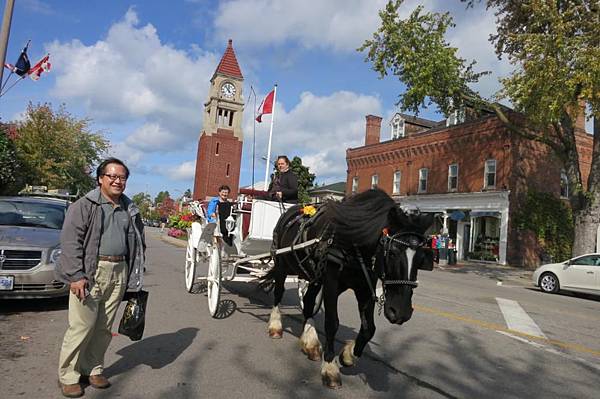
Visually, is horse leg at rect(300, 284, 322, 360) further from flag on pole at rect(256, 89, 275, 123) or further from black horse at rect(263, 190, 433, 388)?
flag on pole at rect(256, 89, 275, 123)

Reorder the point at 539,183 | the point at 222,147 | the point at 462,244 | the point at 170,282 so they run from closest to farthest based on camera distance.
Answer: the point at 170,282, the point at 539,183, the point at 462,244, the point at 222,147

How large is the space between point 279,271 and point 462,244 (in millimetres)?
27484

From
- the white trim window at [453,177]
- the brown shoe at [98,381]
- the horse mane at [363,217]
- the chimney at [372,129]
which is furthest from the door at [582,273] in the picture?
the chimney at [372,129]

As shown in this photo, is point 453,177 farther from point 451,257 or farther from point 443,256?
point 443,256

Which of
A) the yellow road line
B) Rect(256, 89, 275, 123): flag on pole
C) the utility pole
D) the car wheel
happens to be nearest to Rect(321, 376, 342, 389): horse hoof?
the yellow road line

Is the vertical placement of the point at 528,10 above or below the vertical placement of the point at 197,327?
above

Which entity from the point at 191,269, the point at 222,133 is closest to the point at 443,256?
the point at 191,269

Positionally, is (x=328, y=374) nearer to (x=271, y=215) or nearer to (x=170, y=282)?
(x=271, y=215)

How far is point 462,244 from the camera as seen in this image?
31641mm

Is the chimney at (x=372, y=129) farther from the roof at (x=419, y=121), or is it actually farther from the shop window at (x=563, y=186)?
the shop window at (x=563, y=186)

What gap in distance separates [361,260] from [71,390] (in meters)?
2.69

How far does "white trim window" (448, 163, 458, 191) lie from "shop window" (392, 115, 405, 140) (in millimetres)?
6912

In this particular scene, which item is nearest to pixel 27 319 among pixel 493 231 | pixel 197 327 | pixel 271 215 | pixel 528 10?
pixel 197 327

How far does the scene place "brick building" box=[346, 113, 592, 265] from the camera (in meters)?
28.9
